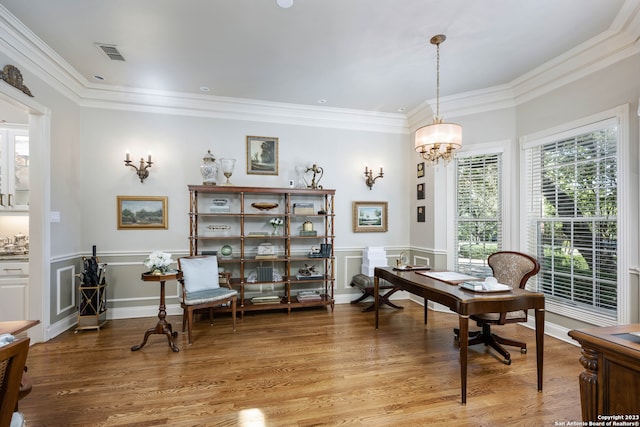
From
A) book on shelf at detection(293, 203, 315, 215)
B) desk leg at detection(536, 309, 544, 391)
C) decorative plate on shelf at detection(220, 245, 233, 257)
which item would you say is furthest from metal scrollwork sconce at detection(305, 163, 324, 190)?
desk leg at detection(536, 309, 544, 391)

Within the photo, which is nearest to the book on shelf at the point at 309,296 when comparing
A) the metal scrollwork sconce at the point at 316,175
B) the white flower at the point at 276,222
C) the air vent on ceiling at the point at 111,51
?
the white flower at the point at 276,222

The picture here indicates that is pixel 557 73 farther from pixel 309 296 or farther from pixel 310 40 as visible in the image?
pixel 309 296

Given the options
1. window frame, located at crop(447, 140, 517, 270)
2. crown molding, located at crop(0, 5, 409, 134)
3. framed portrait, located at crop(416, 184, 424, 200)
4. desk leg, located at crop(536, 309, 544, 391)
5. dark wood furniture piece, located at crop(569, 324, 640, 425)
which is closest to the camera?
dark wood furniture piece, located at crop(569, 324, 640, 425)

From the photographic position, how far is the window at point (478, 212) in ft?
13.6

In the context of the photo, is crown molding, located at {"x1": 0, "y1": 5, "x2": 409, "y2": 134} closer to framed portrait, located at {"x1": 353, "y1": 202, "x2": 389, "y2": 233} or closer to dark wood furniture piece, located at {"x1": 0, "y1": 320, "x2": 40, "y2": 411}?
framed portrait, located at {"x1": 353, "y1": 202, "x2": 389, "y2": 233}

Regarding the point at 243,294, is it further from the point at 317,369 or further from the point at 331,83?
the point at 331,83

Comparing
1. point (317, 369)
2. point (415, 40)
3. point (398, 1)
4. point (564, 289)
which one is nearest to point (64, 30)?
point (398, 1)

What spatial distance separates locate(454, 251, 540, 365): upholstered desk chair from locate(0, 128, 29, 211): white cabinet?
5.88 m

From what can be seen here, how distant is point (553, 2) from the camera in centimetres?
246

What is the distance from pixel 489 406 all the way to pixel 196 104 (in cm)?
481

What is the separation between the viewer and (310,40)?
9.79 feet

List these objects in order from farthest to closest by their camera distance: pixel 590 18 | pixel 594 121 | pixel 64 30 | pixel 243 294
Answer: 1. pixel 243 294
2. pixel 594 121
3. pixel 64 30
4. pixel 590 18

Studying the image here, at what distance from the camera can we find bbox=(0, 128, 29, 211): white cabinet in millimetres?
4074

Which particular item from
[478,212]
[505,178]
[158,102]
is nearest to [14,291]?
[158,102]
